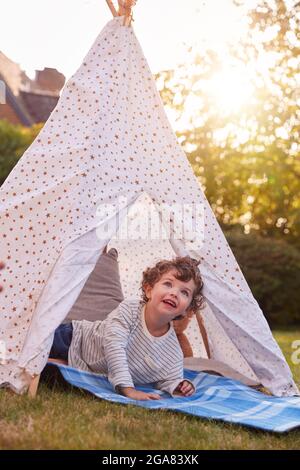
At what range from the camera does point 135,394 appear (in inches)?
150

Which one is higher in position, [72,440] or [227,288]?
[227,288]

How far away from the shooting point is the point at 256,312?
451 cm

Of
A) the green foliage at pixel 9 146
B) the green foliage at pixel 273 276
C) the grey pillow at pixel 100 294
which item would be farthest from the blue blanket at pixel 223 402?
the green foliage at pixel 9 146

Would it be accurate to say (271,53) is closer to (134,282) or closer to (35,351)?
(134,282)

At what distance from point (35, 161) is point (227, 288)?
1.37 meters

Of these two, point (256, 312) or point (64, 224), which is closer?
point (64, 224)

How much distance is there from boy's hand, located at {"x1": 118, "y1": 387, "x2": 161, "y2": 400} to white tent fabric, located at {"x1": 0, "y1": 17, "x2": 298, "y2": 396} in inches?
18.3

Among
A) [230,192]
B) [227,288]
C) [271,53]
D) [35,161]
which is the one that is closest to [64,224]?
[35,161]

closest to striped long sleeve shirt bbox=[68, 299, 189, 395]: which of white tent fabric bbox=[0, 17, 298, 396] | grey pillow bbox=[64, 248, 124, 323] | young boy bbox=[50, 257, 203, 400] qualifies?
young boy bbox=[50, 257, 203, 400]

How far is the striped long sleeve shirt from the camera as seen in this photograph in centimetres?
410

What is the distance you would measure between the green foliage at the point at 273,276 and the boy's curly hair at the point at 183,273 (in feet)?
27.6
